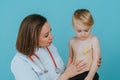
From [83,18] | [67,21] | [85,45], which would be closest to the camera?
[83,18]

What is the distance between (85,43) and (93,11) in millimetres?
798

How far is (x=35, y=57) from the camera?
1827 mm

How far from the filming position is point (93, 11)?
2600 millimetres

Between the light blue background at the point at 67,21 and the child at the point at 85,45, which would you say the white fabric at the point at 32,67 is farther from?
the light blue background at the point at 67,21

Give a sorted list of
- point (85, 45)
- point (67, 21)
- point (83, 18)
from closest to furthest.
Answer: point (83, 18) → point (85, 45) → point (67, 21)

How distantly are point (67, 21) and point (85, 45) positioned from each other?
0.80m

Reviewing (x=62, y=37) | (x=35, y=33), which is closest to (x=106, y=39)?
(x=62, y=37)

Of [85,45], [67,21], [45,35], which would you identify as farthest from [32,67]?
[67,21]

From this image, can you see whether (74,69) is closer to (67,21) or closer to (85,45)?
(85,45)

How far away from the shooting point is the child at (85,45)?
5.71 ft

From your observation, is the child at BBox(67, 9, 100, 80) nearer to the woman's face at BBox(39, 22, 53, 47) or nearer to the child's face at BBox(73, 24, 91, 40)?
the child's face at BBox(73, 24, 91, 40)

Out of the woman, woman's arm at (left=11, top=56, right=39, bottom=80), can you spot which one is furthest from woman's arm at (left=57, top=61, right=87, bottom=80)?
woman's arm at (left=11, top=56, right=39, bottom=80)

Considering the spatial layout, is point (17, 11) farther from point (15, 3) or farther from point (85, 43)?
point (85, 43)

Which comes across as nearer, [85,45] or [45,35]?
[45,35]
